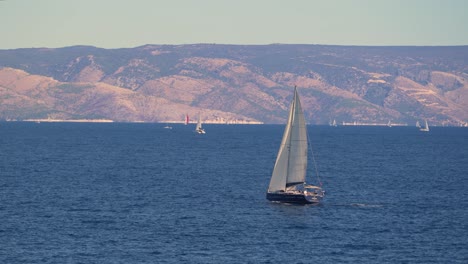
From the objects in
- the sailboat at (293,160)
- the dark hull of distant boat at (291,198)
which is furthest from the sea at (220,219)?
the sailboat at (293,160)

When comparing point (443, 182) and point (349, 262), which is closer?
point (349, 262)

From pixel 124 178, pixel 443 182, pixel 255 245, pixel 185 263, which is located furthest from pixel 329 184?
pixel 185 263

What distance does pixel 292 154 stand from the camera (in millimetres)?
114938

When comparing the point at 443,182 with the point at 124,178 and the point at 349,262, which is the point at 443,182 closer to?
the point at 124,178

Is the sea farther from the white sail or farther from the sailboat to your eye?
the white sail

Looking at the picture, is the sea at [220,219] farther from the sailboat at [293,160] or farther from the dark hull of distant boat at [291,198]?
the sailboat at [293,160]

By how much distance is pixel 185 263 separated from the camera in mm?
80812

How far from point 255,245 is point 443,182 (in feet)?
233

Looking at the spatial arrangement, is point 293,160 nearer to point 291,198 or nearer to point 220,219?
point 291,198

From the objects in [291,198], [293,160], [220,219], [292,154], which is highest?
[292,154]

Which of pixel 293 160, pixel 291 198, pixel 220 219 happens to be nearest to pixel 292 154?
pixel 293 160

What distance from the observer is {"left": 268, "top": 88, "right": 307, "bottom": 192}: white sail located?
4515 inches

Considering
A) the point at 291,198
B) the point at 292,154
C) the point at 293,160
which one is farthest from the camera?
the point at 292,154

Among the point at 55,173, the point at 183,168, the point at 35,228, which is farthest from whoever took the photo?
the point at 183,168
